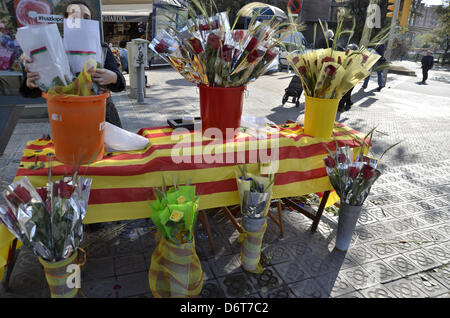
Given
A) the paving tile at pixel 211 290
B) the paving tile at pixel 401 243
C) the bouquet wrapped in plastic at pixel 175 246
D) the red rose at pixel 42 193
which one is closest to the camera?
the red rose at pixel 42 193

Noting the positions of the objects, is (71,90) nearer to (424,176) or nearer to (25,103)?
(424,176)

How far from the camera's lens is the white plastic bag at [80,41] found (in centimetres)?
174

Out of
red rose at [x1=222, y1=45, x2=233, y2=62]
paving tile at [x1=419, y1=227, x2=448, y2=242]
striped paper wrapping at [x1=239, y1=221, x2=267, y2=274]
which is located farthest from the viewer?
paving tile at [x1=419, y1=227, x2=448, y2=242]

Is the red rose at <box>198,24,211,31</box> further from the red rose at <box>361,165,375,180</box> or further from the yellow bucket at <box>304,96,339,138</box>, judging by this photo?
the red rose at <box>361,165,375,180</box>

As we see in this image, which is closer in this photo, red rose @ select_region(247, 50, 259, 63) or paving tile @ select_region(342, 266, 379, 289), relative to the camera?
red rose @ select_region(247, 50, 259, 63)

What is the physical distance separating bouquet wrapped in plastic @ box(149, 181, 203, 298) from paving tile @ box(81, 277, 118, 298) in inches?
12.8

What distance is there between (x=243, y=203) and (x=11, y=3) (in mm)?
5165

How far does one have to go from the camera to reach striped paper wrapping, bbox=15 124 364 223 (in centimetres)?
199

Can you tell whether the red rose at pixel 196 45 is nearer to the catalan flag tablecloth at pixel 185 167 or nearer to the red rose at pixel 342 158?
the catalan flag tablecloth at pixel 185 167

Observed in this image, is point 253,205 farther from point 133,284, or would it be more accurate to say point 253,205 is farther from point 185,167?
point 133,284

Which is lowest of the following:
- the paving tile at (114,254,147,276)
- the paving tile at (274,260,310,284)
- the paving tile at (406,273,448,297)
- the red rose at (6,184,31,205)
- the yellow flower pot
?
the paving tile at (406,273,448,297)

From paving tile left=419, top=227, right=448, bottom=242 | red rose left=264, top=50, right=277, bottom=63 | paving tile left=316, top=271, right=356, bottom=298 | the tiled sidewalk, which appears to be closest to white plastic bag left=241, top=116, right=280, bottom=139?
red rose left=264, top=50, right=277, bottom=63

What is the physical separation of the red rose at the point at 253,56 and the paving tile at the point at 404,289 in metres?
1.85

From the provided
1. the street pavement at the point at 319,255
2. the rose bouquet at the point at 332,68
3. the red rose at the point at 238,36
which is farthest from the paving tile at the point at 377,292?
the red rose at the point at 238,36
